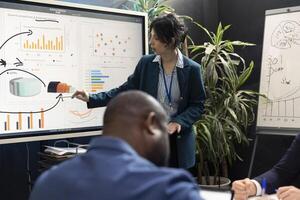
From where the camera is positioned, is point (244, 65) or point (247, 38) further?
point (247, 38)

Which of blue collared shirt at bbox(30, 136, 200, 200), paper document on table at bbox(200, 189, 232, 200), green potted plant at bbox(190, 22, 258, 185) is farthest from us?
green potted plant at bbox(190, 22, 258, 185)

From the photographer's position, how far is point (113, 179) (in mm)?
770

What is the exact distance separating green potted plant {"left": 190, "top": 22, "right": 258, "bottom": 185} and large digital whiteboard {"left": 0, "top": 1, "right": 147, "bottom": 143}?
691 millimetres

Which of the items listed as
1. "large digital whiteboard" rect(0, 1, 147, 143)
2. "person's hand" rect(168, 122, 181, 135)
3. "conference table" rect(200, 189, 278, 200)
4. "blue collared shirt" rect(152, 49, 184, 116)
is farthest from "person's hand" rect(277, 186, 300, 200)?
"large digital whiteboard" rect(0, 1, 147, 143)

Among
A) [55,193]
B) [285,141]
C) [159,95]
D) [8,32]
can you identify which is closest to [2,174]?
[8,32]

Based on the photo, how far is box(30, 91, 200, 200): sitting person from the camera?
0.76m

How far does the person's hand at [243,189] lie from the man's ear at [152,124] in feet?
3.07

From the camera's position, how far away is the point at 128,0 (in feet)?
11.5

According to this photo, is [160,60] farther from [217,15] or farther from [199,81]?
[217,15]

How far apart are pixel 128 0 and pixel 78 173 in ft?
9.37

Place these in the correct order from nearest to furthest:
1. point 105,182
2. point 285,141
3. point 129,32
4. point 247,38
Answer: point 105,182
point 129,32
point 285,141
point 247,38

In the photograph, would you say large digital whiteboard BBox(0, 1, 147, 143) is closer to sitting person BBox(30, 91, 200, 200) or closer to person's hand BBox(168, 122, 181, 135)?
person's hand BBox(168, 122, 181, 135)

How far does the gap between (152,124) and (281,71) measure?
281cm

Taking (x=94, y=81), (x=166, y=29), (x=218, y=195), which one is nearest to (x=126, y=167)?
(x=218, y=195)
